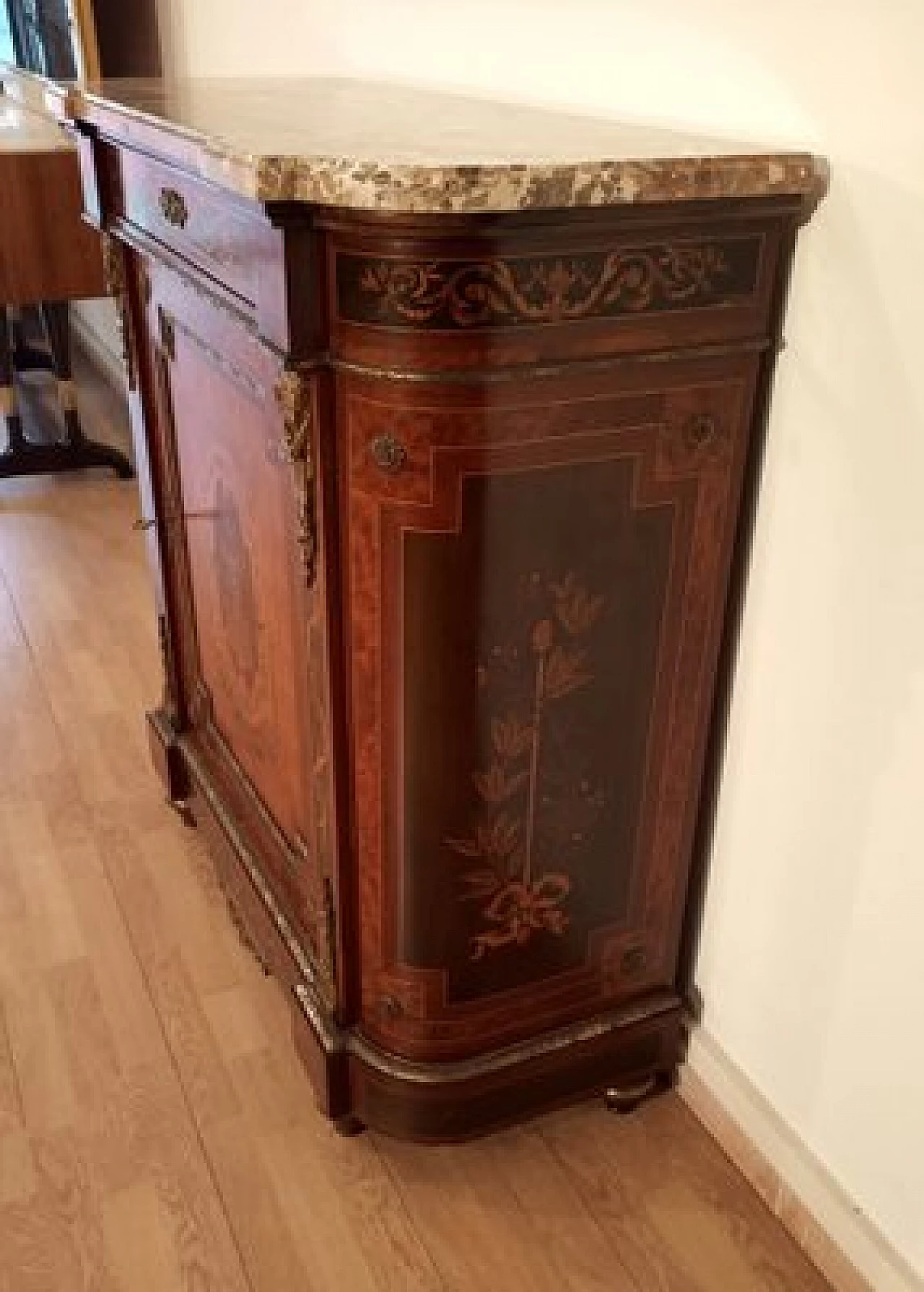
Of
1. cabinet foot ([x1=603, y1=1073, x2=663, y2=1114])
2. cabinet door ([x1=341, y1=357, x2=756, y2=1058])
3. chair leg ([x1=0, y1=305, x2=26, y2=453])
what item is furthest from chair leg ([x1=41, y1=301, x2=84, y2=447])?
cabinet foot ([x1=603, y1=1073, x2=663, y2=1114])

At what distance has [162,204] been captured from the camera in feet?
4.37

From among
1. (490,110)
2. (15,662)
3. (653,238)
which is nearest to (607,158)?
(653,238)

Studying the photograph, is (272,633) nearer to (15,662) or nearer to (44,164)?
(15,662)

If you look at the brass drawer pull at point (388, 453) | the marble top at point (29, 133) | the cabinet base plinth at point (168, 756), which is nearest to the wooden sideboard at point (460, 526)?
the brass drawer pull at point (388, 453)

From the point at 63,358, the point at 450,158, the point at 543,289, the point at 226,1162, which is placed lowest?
the point at 226,1162

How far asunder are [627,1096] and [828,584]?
0.78 metres

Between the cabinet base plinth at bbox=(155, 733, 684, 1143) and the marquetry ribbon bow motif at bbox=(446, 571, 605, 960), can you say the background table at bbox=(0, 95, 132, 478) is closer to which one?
the cabinet base plinth at bbox=(155, 733, 684, 1143)

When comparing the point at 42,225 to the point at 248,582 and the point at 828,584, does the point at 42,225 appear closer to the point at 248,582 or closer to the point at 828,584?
the point at 248,582

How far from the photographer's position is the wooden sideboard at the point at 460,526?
3.20ft

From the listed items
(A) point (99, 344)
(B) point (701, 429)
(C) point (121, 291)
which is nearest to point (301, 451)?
(B) point (701, 429)

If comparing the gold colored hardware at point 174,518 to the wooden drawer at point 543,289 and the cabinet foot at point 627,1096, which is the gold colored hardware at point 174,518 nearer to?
the wooden drawer at point 543,289

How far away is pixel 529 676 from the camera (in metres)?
1.19

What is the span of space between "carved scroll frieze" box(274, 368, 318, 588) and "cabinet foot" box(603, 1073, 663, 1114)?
0.84 metres

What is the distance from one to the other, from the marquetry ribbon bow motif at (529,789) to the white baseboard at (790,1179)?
345 millimetres
